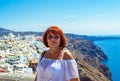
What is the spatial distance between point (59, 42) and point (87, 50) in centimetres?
14024

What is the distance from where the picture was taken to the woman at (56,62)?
2857mm

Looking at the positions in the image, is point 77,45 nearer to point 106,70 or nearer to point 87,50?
point 87,50

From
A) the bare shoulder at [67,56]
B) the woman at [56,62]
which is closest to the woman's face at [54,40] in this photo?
the woman at [56,62]

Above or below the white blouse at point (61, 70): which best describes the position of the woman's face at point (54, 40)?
above

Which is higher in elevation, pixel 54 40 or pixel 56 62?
pixel 54 40

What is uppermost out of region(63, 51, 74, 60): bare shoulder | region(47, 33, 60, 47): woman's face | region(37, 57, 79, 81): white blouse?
region(47, 33, 60, 47): woman's face

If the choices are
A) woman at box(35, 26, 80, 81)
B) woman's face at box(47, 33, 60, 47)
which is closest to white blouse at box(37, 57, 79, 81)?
woman at box(35, 26, 80, 81)

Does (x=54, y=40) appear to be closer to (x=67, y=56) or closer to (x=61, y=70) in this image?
(x=67, y=56)

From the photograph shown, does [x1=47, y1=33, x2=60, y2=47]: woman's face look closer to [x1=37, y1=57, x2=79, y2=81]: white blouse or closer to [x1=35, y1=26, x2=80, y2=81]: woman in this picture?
[x1=35, y1=26, x2=80, y2=81]: woman

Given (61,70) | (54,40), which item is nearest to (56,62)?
(61,70)

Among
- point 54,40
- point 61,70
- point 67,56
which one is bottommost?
point 61,70

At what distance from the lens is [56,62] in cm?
290

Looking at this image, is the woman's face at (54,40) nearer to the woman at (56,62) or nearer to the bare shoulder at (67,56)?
the woman at (56,62)

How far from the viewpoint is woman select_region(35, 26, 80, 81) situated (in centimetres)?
286
